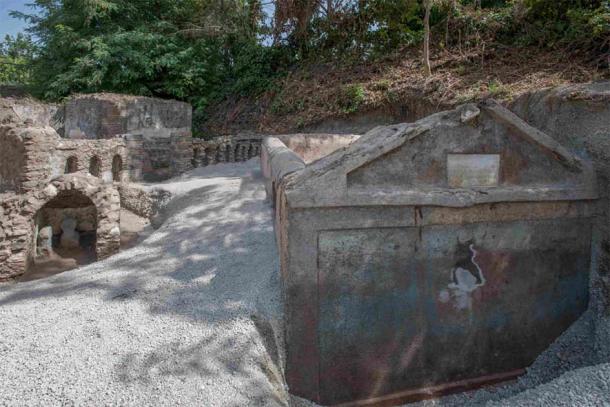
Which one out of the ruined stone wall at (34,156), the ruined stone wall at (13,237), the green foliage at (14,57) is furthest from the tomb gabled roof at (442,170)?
the green foliage at (14,57)

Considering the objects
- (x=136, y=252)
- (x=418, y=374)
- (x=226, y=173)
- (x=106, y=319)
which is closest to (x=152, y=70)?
(x=226, y=173)

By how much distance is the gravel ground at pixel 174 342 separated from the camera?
2715 mm

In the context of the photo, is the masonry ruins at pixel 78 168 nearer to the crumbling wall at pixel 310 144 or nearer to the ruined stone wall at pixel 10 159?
the ruined stone wall at pixel 10 159

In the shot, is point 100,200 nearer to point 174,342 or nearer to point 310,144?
point 310,144

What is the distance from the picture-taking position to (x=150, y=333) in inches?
131

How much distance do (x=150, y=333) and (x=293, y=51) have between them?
16413 millimetres

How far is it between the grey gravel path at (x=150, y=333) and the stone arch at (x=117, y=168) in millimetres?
8218

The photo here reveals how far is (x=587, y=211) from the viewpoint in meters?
3.75

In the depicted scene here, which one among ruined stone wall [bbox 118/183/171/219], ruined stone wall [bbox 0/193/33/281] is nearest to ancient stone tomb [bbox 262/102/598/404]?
ruined stone wall [bbox 0/193/33/281]

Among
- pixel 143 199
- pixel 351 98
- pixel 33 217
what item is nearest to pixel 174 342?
pixel 33 217

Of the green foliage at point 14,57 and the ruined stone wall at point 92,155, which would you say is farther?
the green foliage at point 14,57

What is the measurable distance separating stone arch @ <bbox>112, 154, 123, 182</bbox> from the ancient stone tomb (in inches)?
418

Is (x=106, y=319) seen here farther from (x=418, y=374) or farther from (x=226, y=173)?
(x=226, y=173)

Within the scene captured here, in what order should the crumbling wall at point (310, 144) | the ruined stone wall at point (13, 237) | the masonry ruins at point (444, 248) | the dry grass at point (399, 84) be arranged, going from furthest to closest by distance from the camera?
the dry grass at point (399, 84) < the crumbling wall at point (310, 144) < the ruined stone wall at point (13, 237) < the masonry ruins at point (444, 248)
